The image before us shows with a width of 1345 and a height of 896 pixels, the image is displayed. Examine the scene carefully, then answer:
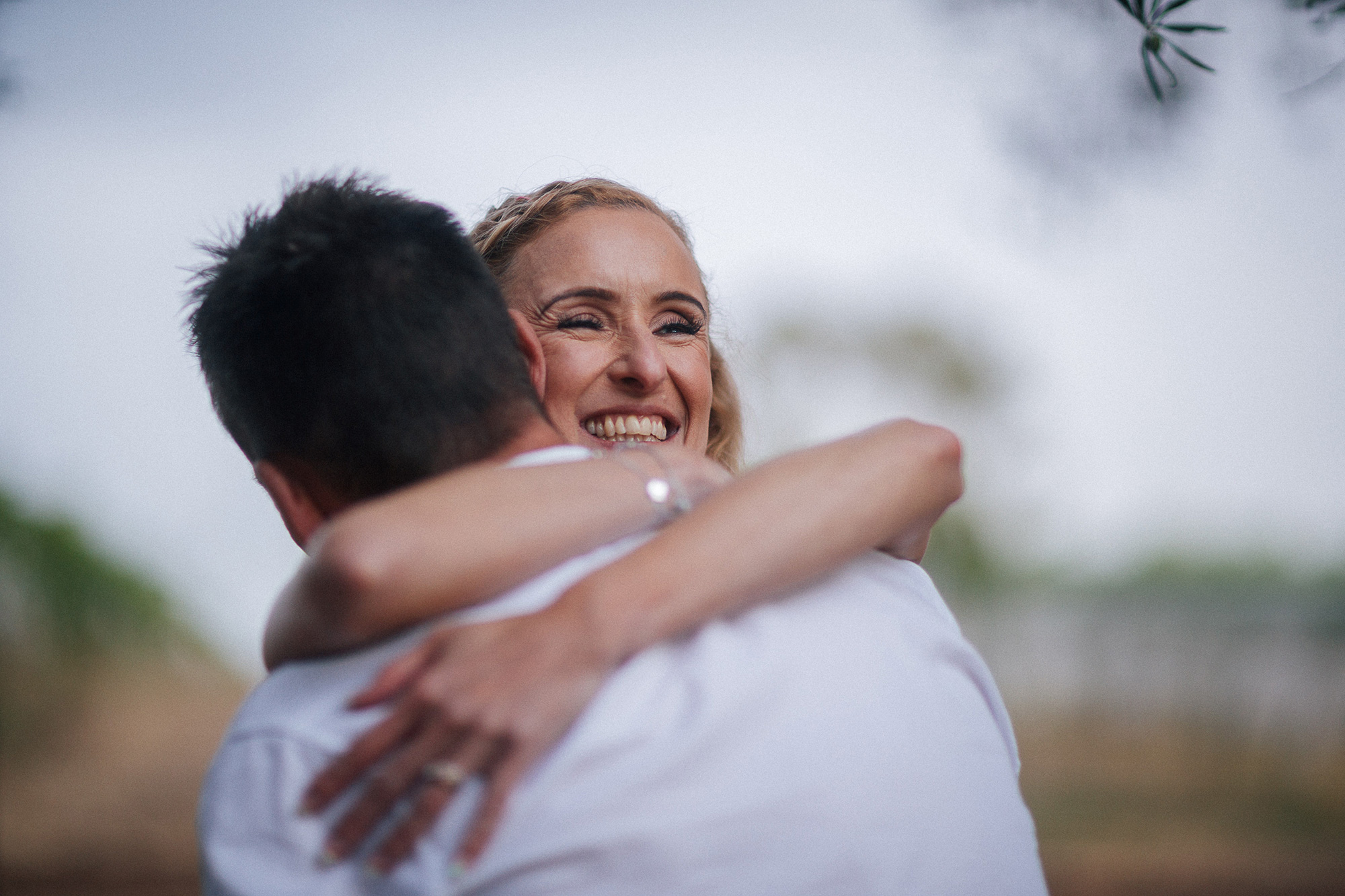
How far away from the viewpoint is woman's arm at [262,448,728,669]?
88cm

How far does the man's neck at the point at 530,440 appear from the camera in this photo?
110cm

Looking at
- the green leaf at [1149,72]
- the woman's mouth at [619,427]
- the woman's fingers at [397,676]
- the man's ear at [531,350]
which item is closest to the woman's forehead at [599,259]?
the woman's mouth at [619,427]

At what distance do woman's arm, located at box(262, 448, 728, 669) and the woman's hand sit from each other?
66 mm

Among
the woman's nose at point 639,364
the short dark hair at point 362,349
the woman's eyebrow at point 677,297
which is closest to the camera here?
the short dark hair at point 362,349

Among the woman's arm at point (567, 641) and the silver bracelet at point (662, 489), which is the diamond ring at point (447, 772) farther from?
the silver bracelet at point (662, 489)

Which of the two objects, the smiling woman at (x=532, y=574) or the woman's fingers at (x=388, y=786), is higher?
the smiling woman at (x=532, y=574)

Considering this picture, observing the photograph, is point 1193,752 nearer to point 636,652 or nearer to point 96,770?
point 96,770

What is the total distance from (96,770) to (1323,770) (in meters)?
12.2

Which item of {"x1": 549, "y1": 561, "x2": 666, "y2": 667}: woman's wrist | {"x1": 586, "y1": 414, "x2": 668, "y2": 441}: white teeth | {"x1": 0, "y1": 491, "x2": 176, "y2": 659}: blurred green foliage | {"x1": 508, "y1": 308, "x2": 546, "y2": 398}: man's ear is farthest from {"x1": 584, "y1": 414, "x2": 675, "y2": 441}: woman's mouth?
{"x1": 0, "y1": 491, "x2": 176, "y2": 659}: blurred green foliage

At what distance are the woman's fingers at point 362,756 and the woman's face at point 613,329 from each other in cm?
132

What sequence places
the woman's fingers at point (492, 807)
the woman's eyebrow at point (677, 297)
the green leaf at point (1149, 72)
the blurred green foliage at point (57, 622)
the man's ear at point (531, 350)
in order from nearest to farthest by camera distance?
the woman's fingers at point (492, 807)
the man's ear at point (531, 350)
the green leaf at point (1149, 72)
the woman's eyebrow at point (677, 297)
the blurred green foliage at point (57, 622)

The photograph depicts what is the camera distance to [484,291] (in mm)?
1155

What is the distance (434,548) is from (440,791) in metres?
0.22

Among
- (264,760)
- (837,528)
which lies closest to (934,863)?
(837,528)
